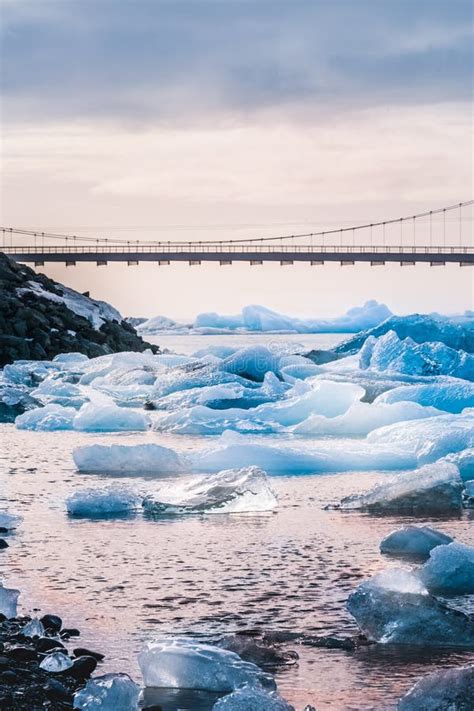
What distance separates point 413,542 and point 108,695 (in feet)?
9.92

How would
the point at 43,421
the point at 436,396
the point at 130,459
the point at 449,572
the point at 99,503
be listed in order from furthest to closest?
1. the point at 436,396
2. the point at 43,421
3. the point at 130,459
4. the point at 99,503
5. the point at 449,572

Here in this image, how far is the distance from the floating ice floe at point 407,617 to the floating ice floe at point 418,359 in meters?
16.5

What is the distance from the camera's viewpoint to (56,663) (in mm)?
4676

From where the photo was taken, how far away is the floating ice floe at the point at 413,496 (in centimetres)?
853

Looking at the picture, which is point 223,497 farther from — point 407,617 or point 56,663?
point 56,663

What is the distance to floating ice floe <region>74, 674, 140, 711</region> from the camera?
4.23m

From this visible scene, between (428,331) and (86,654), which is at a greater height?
(86,654)

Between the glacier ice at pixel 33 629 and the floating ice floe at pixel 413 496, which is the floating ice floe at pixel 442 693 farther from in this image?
the floating ice floe at pixel 413 496

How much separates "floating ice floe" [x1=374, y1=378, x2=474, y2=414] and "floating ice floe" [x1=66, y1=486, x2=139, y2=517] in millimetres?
7944

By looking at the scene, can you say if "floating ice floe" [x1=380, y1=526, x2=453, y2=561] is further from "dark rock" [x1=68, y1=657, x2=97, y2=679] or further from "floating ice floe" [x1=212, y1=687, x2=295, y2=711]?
"floating ice floe" [x1=212, y1=687, x2=295, y2=711]

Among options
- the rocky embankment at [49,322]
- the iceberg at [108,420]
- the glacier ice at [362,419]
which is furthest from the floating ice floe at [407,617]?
the rocky embankment at [49,322]

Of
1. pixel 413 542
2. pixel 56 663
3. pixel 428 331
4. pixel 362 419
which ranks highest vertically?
pixel 56 663

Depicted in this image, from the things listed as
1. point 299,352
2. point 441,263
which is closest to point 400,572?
point 299,352

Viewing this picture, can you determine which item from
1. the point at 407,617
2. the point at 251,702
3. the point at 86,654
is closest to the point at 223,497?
the point at 407,617
